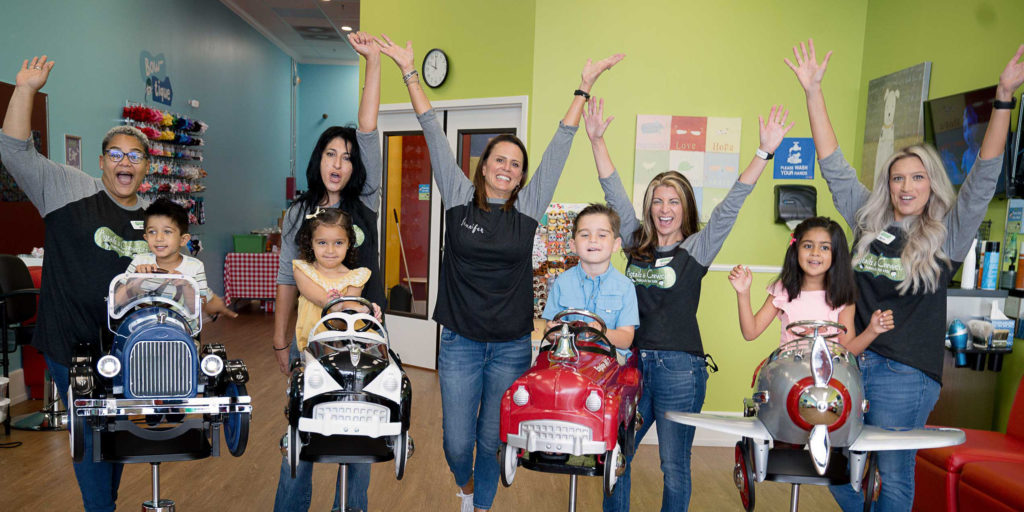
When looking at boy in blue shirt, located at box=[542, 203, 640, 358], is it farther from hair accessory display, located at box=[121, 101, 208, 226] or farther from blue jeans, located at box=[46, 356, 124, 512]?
hair accessory display, located at box=[121, 101, 208, 226]

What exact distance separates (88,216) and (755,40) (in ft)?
13.8

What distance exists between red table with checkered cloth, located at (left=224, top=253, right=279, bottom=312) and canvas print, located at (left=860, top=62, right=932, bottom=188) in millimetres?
7702

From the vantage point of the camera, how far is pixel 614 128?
15.5 feet

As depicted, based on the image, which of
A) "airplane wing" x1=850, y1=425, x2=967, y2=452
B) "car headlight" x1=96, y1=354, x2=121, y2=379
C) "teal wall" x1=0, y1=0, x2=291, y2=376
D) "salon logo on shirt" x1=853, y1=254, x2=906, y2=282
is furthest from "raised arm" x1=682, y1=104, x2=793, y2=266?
"teal wall" x1=0, y1=0, x2=291, y2=376

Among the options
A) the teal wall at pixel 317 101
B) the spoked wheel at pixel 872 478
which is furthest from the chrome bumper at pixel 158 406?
the teal wall at pixel 317 101

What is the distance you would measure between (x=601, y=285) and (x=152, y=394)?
154cm

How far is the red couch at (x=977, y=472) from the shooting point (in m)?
2.70

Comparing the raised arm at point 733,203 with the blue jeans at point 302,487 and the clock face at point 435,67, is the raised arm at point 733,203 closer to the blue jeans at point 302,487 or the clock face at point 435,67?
the blue jeans at point 302,487

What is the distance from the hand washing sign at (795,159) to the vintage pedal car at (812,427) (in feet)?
9.65

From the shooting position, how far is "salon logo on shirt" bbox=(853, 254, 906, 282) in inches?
95.2

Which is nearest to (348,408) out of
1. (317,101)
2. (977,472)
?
(977,472)

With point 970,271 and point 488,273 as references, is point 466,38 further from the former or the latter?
point 970,271

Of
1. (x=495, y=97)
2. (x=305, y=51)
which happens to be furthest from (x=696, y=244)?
(x=305, y=51)

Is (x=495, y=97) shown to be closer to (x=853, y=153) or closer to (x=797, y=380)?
(x=853, y=153)
